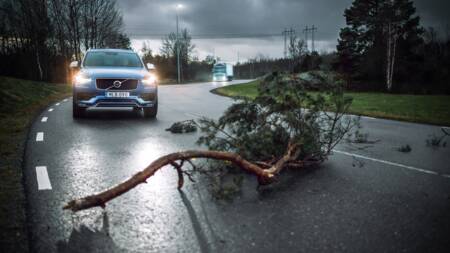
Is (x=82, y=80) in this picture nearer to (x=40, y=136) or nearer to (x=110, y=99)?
(x=110, y=99)

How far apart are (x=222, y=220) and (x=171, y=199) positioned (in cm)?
77

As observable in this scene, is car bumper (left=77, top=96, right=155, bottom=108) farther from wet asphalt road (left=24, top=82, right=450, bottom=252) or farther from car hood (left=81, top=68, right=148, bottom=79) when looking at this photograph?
wet asphalt road (left=24, top=82, right=450, bottom=252)

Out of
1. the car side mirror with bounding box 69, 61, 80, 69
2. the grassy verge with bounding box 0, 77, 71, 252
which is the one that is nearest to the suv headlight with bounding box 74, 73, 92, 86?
the car side mirror with bounding box 69, 61, 80, 69

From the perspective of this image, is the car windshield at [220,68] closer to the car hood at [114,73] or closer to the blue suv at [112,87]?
the blue suv at [112,87]

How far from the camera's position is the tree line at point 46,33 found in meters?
35.3

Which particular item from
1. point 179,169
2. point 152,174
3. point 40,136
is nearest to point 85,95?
point 40,136

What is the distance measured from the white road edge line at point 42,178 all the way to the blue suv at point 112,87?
15.9 feet

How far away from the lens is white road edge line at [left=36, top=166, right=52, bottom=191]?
3961 mm

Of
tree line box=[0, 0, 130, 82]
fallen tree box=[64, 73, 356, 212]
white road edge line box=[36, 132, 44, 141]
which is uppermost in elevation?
tree line box=[0, 0, 130, 82]

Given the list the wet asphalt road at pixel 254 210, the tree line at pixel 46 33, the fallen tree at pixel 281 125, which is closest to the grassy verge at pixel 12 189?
the wet asphalt road at pixel 254 210

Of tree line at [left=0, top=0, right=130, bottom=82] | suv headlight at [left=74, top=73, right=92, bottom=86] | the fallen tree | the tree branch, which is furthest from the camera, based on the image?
tree line at [left=0, top=0, right=130, bottom=82]

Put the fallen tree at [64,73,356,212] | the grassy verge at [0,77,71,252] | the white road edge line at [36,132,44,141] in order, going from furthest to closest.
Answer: the white road edge line at [36,132,44,141], the fallen tree at [64,73,356,212], the grassy verge at [0,77,71,252]

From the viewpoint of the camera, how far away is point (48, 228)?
2.91 meters

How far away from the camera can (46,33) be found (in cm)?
3816
